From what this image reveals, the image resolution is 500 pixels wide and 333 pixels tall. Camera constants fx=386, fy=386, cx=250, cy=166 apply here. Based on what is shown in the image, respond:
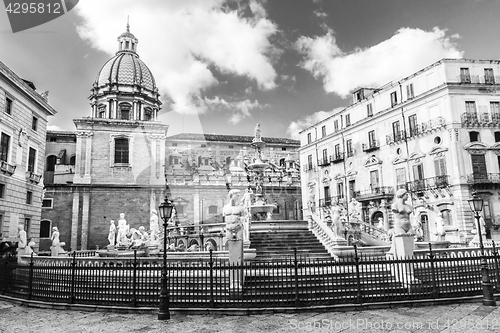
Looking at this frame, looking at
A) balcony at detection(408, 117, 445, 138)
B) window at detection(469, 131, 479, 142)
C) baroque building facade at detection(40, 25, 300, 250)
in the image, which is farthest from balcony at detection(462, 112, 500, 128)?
baroque building facade at detection(40, 25, 300, 250)

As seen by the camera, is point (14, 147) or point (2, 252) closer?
point (2, 252)

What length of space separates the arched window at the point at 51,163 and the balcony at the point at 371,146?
33.8 m

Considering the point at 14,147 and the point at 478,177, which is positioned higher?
the point at 14,147

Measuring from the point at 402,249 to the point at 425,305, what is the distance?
217 cm

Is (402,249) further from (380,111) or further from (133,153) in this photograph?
(133,153)

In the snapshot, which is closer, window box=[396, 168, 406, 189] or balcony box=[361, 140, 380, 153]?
window box=[396, 168, 406, 189]

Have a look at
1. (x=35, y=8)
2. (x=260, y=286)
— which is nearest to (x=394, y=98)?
(x=35, y=8)

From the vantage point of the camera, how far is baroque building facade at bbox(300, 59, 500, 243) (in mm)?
28016

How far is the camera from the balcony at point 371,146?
116ft

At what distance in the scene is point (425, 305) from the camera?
9062 mm

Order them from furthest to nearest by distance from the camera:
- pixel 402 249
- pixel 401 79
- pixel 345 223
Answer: pixel 401 79 → pixel 345 223 → pixel 402 249

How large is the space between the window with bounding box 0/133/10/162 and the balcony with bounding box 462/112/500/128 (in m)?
31.4

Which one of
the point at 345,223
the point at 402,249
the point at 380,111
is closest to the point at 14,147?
the point at 345,223

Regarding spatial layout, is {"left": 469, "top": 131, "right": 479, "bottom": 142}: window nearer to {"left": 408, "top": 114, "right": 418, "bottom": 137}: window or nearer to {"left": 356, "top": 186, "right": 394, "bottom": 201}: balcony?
{"left": 408, "top": 114, "right": 418, "bottom": 137}: window
